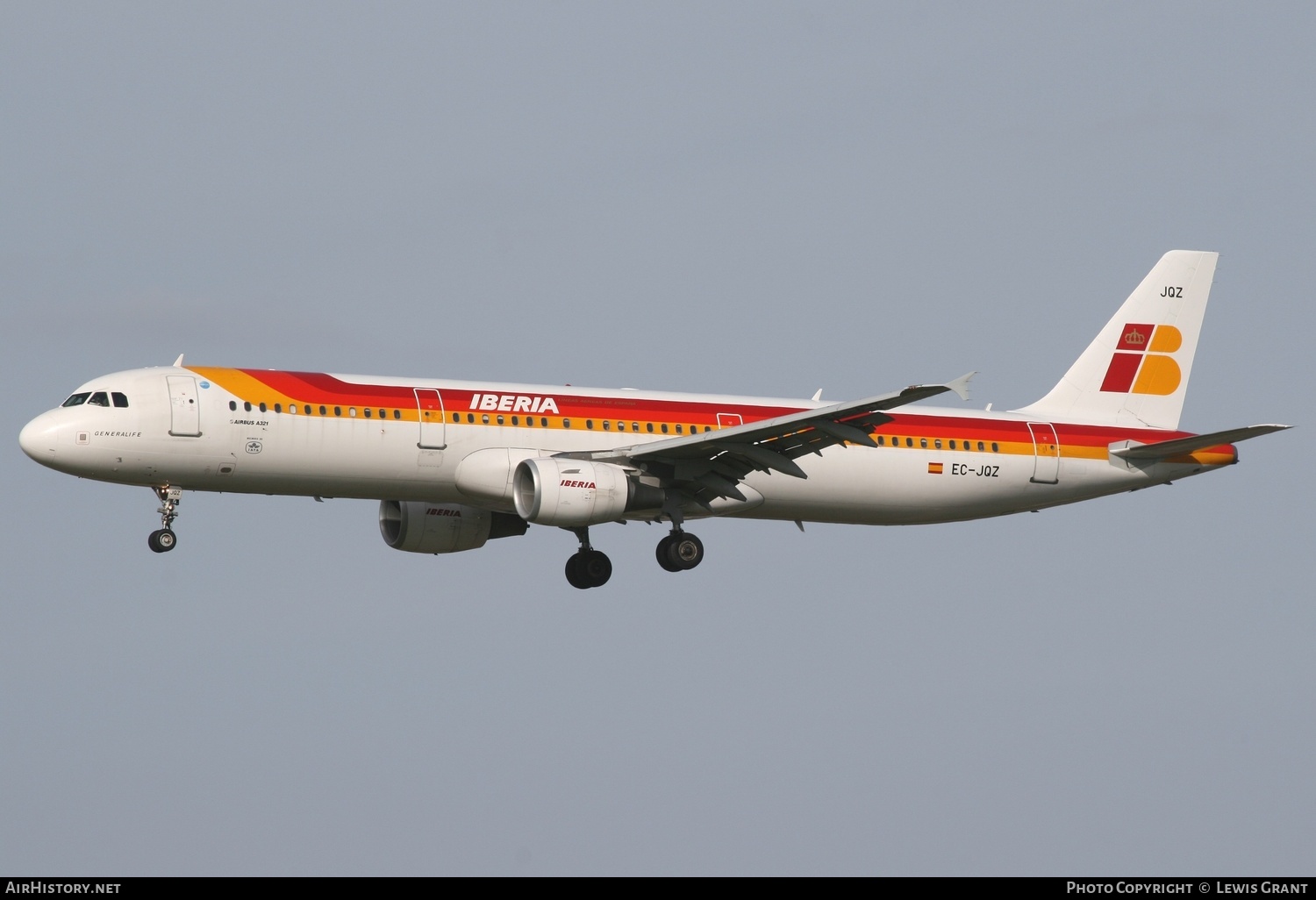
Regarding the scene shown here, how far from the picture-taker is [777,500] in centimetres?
4766

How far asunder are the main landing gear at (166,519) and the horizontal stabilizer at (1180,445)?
78.2 feet

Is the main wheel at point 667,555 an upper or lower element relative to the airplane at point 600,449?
lower

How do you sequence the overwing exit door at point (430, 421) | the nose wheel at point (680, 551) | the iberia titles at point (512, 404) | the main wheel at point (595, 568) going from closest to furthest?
the overwing exit door at point (430, 421), the iberia titles at point (512, 404), the nose wheel at point (680, 551), the main wheel at point (595, 568)

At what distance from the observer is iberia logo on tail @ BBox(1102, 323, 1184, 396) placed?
52594 millimetres

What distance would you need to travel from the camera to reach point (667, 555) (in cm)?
4694

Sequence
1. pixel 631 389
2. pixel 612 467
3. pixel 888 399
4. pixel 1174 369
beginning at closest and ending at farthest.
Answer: pixel 888 399 → pixel 612 467 → pixel 631 389 → pixel 1174 369

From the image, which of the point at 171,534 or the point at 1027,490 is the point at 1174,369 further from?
the point at 171,534

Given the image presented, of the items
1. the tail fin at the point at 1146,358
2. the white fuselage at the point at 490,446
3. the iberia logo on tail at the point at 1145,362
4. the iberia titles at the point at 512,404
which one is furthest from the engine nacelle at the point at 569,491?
the iberia logo on tail at the point at 1145,362

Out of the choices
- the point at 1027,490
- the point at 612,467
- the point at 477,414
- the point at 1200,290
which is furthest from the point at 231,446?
the point at 1200,290

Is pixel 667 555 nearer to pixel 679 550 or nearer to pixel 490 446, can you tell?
pixel 679 550

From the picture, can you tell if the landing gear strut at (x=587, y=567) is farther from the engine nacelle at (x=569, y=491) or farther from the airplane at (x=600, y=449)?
the engine nacelle at (x=569, y=491)

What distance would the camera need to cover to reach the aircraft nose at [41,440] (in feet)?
139

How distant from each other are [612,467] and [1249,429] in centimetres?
1522

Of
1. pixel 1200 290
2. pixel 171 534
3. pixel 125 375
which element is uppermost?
pixel 1200 290
